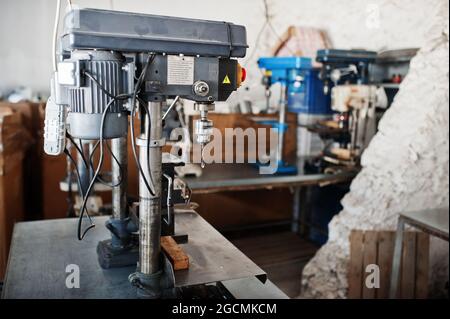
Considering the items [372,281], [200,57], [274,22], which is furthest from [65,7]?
[372,281]

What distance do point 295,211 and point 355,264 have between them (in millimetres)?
1262

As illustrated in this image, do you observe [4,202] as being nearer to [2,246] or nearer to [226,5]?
[2,246]

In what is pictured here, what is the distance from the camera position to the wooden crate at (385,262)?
2.10m

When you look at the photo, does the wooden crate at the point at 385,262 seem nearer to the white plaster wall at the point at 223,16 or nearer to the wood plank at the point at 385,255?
the wood plank at the point at 385,255

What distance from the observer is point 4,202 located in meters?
1.79

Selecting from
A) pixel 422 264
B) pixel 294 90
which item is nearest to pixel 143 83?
pixel 422 264

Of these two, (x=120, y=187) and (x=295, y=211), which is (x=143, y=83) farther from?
(x=295, y=211)

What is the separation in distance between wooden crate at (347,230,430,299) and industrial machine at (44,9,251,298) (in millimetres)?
1460

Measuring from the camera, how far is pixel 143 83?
81 cm

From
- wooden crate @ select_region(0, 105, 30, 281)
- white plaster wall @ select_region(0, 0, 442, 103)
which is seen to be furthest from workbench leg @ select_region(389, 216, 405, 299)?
wooden crate @ select_region(0, 105, 30, 281)

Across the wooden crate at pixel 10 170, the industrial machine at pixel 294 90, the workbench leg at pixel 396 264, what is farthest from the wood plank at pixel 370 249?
the wooden crate at pixel 10 170

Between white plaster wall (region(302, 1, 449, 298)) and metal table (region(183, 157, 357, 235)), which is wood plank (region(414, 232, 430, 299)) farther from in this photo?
metal table (region(183, 157, 357, 235))
